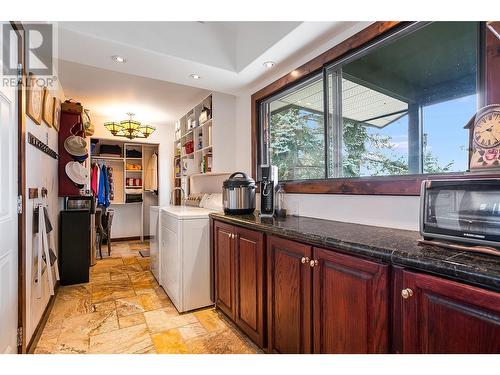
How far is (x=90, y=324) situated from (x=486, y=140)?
9.67 ft

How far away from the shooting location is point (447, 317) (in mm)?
813

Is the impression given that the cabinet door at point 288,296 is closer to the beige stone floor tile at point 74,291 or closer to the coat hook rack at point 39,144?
the coat hook rack at point 39,144

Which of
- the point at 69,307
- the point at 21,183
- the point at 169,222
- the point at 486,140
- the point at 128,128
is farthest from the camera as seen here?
the point at 128,128

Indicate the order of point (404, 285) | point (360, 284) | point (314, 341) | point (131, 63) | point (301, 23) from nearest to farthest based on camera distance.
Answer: point (404, 285) < point (360, 284) < point (314, 341) < point (301, 23) < point (131, 63)

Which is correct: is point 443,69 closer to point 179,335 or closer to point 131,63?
point 131,63

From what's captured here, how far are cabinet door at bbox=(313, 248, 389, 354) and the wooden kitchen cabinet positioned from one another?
1.66 feet

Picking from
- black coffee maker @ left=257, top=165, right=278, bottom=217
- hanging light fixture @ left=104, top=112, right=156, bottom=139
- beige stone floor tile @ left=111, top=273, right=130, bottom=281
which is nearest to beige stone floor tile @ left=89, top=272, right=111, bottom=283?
beige stone floor tile @ left=111, top=273, right=130, bottom=281

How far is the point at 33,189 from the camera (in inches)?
76.4

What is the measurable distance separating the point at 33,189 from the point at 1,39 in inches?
41.2

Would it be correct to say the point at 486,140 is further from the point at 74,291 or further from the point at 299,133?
the point at 74,291

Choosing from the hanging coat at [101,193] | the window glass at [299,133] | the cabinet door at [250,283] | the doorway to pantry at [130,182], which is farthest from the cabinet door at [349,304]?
the doorway to pantry at [130,182]

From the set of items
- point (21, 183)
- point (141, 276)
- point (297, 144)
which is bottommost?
point (141, 276)

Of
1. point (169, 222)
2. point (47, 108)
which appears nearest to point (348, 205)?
point (169, 222)

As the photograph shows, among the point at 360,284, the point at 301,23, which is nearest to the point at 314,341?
the point at 360,284
